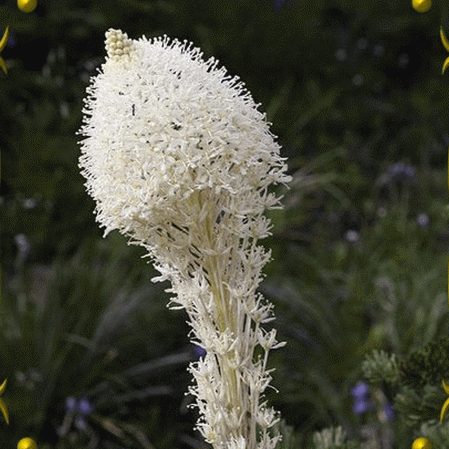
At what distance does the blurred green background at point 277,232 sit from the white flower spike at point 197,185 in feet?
2.28

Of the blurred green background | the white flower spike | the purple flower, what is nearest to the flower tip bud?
the white flower spike

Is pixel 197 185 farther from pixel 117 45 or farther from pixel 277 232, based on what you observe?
pixel 277 232

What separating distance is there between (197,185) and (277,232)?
10.6ft

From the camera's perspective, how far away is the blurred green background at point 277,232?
3803 millimetres

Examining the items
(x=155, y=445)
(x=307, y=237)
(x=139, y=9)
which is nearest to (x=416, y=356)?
(x=155, y=445)

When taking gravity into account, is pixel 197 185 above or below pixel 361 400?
above

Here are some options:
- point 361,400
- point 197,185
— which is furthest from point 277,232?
point 197,185

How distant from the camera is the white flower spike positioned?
4.59 ft

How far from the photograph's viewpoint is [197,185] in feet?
4.61

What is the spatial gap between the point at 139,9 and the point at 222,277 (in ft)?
15.3

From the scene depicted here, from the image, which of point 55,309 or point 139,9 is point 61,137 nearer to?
point 139,9

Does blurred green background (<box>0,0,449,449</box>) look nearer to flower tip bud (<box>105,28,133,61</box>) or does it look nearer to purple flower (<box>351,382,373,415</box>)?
purple flower (<box>351,382,373,415</box>)

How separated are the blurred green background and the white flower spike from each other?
27.3 inches

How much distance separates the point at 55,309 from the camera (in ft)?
12.8
